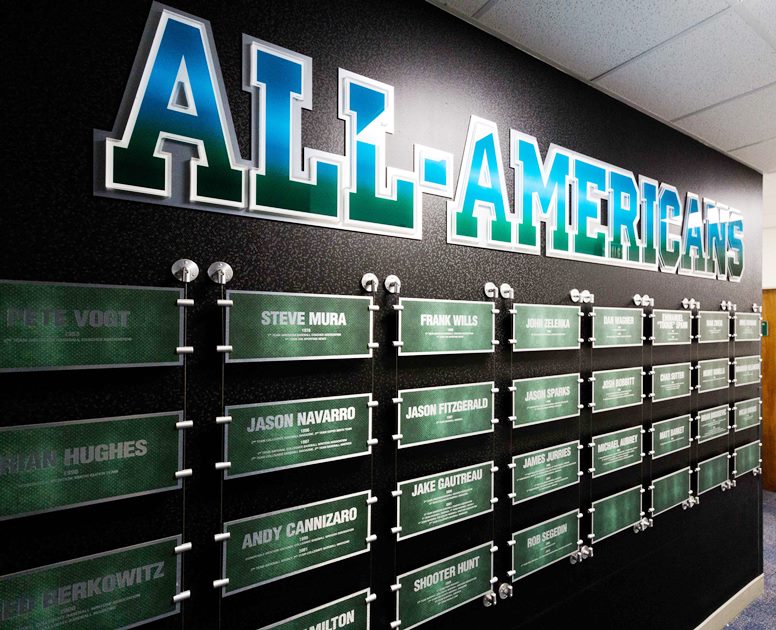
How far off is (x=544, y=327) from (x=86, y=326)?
4.38 ft

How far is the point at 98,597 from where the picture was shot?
0.86m

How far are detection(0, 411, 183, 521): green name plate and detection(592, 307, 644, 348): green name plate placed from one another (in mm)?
1523

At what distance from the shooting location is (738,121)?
2086 millimetres

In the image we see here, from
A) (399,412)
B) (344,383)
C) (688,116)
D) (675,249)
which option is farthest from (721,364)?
(344,383)

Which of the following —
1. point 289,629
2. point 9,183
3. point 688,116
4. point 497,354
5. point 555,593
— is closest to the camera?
point 9,183

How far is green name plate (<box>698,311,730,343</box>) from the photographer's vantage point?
231cm

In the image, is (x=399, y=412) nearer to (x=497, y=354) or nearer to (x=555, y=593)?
(x=497, y=354)

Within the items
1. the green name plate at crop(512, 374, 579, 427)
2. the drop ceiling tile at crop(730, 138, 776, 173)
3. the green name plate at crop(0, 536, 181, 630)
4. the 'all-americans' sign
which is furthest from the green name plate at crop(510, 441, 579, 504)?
the drop ceiling tile at crop(730, 138, 776, 173)

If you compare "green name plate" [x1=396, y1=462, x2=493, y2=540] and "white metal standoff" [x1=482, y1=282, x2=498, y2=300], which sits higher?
"white metal standoff" [x1=482, y1=282, x2=498, y2=300]

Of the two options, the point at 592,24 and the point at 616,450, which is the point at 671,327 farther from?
the point at 592,24

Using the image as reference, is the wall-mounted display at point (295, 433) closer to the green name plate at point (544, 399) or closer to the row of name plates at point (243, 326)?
the row of name plates at point (243, 326)

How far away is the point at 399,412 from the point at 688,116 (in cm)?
193

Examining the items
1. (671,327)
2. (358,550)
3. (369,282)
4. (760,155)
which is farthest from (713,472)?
(369,282)

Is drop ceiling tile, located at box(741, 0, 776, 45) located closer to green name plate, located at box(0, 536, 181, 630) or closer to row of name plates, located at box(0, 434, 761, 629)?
row of name plates, located at box(0, 434, 761, 629)
